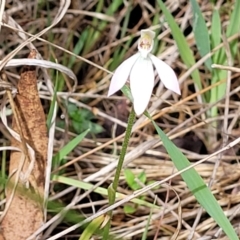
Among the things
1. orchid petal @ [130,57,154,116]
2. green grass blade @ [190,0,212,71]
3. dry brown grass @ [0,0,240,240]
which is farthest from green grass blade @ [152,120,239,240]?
green grass blade @ [190,0,212,71]

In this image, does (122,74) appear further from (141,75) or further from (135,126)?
(135,126)

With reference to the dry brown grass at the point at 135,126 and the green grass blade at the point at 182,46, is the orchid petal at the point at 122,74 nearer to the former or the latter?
the dry brown grass at the point at 135,126

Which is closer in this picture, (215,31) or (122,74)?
(122,74)

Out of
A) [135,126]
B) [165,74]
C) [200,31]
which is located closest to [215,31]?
[200,31]

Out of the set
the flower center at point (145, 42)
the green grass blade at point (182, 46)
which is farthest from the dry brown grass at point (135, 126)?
the flower center at point (145, 42)

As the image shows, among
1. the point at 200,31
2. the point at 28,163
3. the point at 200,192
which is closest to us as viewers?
the point at 200,192

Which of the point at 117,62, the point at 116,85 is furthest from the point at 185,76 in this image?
the point at 116,85

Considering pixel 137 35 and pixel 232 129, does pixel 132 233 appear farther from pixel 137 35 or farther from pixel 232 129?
pixel 137 35
